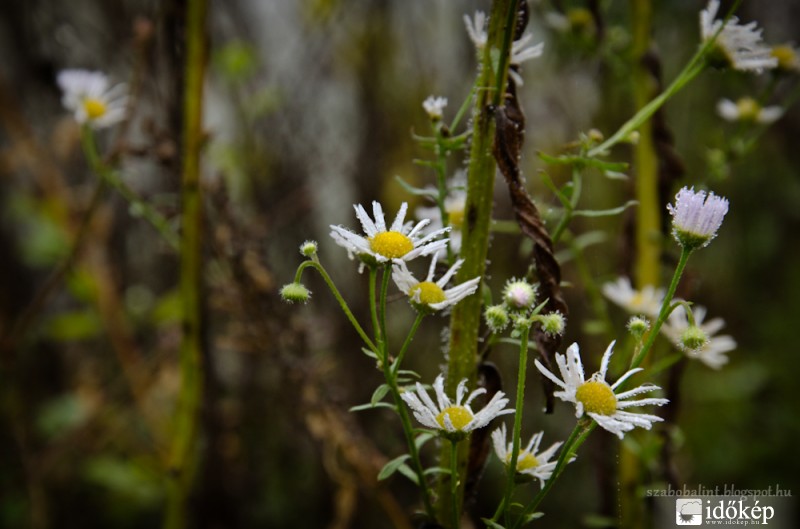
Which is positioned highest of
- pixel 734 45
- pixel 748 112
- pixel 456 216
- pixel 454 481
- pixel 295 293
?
pixel 748 112

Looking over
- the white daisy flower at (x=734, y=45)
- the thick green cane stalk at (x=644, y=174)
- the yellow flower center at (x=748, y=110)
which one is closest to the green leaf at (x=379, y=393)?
the white daisy flower at (x=734, y=45)

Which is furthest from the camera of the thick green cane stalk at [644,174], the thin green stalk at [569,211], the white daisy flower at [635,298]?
the thick green cane stalk at [644,174]

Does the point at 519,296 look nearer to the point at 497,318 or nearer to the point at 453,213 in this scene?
the point at 497,318

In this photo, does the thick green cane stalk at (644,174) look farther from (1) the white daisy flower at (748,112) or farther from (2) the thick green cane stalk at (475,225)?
(2) the thick green cane stalk at (475,225)

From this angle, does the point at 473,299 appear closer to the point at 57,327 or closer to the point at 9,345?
the point at 9,345

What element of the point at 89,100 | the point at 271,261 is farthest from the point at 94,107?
the point at 271,261

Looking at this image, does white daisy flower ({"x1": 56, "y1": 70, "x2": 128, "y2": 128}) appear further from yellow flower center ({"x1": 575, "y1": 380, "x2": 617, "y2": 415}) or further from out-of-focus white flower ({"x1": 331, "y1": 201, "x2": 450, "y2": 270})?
yellow flower center ({"x1": 575, "y1": 380, "x2": 617, "y2": 415})
